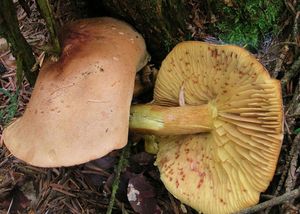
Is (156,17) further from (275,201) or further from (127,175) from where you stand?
(275,201)

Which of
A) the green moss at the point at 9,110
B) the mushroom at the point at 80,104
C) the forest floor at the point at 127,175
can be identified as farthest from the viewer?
the green moss at the point at 9,110

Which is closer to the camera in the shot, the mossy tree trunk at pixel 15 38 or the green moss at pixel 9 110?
the mossy tree trunk at pixel 15 38

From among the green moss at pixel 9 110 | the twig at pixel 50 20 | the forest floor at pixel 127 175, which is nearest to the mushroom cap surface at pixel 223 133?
the forest floor at pixel 127 175

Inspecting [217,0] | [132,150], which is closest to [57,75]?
[132,150]

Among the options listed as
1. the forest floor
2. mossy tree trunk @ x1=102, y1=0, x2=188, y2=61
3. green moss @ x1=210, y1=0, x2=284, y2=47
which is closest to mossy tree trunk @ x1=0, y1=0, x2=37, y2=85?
the forest floor

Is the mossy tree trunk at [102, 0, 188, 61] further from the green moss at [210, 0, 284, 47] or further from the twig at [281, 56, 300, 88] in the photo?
the twig at [281, 56, 300, 88]

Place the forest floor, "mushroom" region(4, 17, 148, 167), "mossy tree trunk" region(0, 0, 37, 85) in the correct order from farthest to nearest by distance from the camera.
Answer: the forest floor
"mossy tree trunk" region(0, 0, 37, 85)
"mushroom" region(4, 17, 148, 167)

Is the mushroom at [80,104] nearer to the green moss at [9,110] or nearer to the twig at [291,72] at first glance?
the green moss at [9,110]
